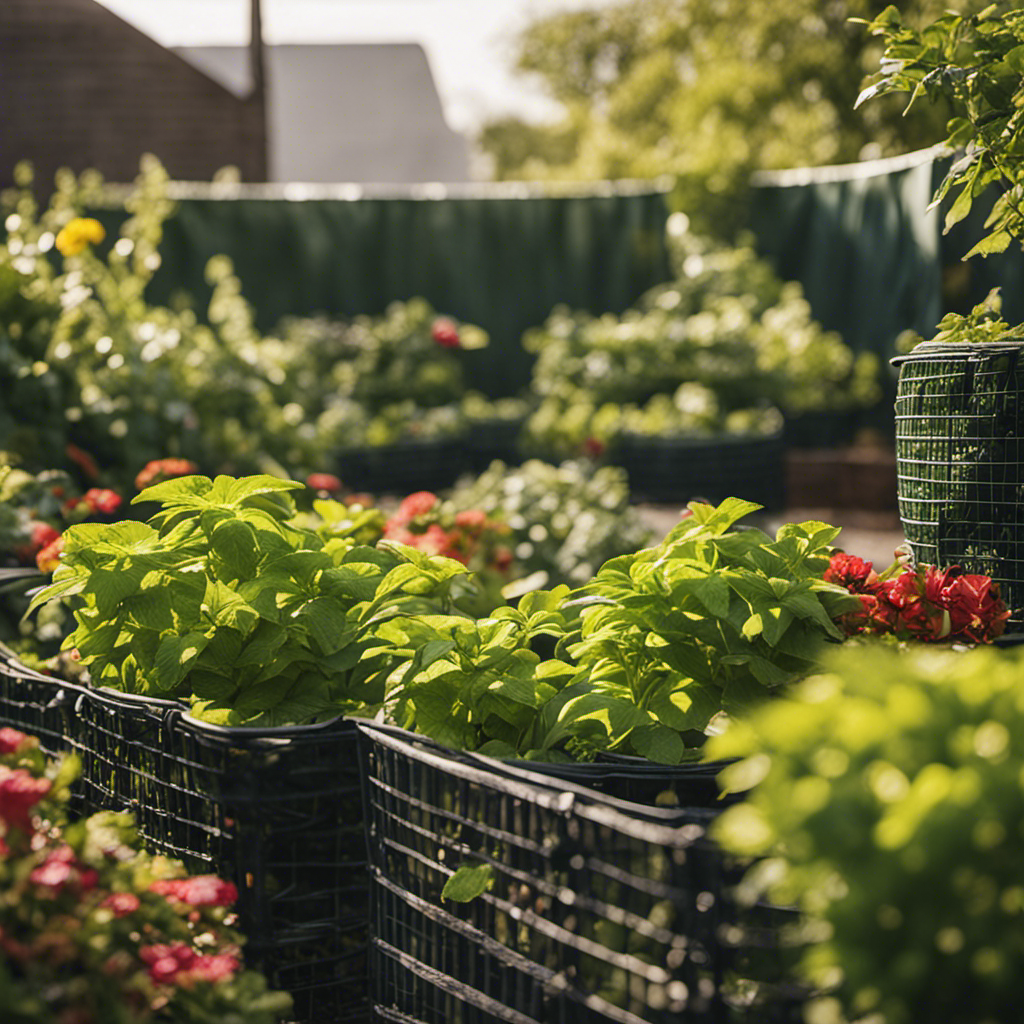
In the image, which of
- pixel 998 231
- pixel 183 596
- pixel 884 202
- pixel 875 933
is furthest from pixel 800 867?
pixel 884 202

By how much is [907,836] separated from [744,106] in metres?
16.8

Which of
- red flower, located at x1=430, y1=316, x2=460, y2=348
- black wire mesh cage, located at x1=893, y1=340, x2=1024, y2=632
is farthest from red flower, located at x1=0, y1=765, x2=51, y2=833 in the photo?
red flower, located at x1=430, y1=316, x2=460, y2=348

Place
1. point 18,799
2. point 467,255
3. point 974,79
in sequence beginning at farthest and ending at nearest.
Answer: point 467,255
point 974,79
point 18,799

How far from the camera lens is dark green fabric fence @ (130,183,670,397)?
29.1 feet

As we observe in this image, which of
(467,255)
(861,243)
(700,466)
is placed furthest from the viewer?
(467,255)

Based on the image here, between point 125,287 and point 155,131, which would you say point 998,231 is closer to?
point 125,287

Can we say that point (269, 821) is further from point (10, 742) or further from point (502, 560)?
point (502, 560)

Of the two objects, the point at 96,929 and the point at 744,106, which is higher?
the point at 744,106

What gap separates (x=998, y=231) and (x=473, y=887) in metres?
1.50

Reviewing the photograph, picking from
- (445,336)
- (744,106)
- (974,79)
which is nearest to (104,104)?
(744,106)

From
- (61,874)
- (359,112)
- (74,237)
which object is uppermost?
(359,112)

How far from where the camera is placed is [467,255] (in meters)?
8.99

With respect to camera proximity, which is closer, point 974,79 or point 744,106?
point 974,79

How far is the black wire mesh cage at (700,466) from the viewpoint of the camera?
6137mm
